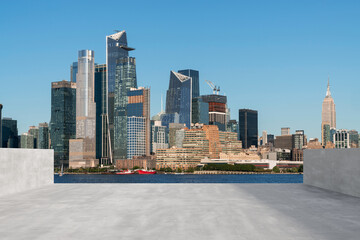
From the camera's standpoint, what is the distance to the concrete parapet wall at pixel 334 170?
52.1 ft

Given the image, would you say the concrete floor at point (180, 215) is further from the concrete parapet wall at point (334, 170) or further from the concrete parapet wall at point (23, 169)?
the concrete parapet wall at point (23, 169)

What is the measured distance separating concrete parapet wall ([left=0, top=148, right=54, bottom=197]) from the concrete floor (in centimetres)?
97

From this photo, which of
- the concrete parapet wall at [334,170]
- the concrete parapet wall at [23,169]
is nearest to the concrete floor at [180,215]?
the concrete parapet wall at [334,170]

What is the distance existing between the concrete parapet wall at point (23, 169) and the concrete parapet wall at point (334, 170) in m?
12.2

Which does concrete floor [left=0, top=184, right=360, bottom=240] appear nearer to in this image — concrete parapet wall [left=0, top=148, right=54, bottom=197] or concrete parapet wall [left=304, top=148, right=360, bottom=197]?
concrete parapet wall [left=304, top=148, right=360, bottom=197]

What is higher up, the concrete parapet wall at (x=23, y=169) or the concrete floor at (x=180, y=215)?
the concrete parapet wall at (x=23, y=169)

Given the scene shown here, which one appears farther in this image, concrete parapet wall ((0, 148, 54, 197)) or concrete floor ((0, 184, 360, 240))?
concrete parapet wall ((0, 148, 54, 197))

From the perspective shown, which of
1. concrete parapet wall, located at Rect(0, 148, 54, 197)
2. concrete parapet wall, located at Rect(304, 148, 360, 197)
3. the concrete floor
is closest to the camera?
the concrete floor

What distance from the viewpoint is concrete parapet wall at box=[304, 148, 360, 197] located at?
1588 centimetres

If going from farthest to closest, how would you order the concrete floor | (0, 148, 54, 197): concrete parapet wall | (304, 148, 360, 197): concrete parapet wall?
(0, 148, 54, 197): concrete parapet wall → (304, 148, 360, 197): concrete parapet wall → the concrete floor

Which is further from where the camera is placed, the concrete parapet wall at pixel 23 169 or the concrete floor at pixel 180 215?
the concrete parapet wall at pixel 23 169

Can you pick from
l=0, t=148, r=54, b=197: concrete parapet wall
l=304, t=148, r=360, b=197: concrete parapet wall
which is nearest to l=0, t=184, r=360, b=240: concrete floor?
l=304, t=148, r=360, b=197: concrete parapet wall

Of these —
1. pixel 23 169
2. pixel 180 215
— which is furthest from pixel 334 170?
pixel 23 169

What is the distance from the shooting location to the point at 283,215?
10.7 m
